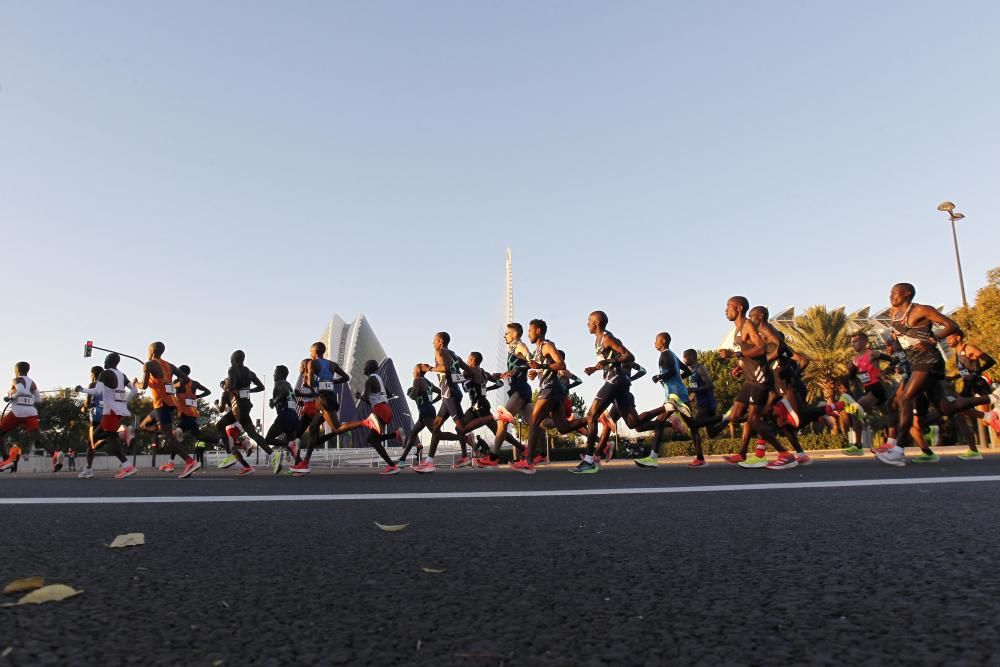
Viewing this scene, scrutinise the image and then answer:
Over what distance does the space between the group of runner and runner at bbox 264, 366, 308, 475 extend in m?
0.03

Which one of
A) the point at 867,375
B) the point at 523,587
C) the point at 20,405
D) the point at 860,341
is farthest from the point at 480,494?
the point at 20,405

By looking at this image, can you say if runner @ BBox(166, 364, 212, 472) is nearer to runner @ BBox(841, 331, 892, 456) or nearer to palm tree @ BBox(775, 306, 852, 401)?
runner @ BBox(841, 331, 892, 456)

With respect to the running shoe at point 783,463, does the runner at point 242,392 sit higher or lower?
higher

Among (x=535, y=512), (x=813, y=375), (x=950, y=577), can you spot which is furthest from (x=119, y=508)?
(x=813, y=375)

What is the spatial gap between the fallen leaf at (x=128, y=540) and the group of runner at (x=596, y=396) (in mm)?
6109

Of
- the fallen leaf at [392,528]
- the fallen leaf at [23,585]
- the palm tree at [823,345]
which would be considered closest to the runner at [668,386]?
the fallen leaf at [392,528]

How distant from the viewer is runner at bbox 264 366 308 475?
10.9m

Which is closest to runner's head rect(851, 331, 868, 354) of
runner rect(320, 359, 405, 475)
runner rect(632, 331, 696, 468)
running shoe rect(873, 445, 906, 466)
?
runner rect(632, 331, 696, 468)

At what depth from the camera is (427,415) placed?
11.7 m

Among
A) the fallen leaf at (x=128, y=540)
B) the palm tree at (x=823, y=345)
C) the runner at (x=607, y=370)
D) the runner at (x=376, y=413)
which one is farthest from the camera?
the palm tree at (x=823, y=345)

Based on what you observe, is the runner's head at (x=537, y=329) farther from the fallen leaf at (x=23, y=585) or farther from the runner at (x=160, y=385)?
the fallen leaf at (x=23, y=585)

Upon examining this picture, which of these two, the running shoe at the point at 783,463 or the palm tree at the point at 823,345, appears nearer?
the running shoe at the point at 783,463

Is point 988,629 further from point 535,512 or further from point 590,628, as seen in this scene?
point 535,512

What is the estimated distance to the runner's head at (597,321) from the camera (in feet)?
30.8
